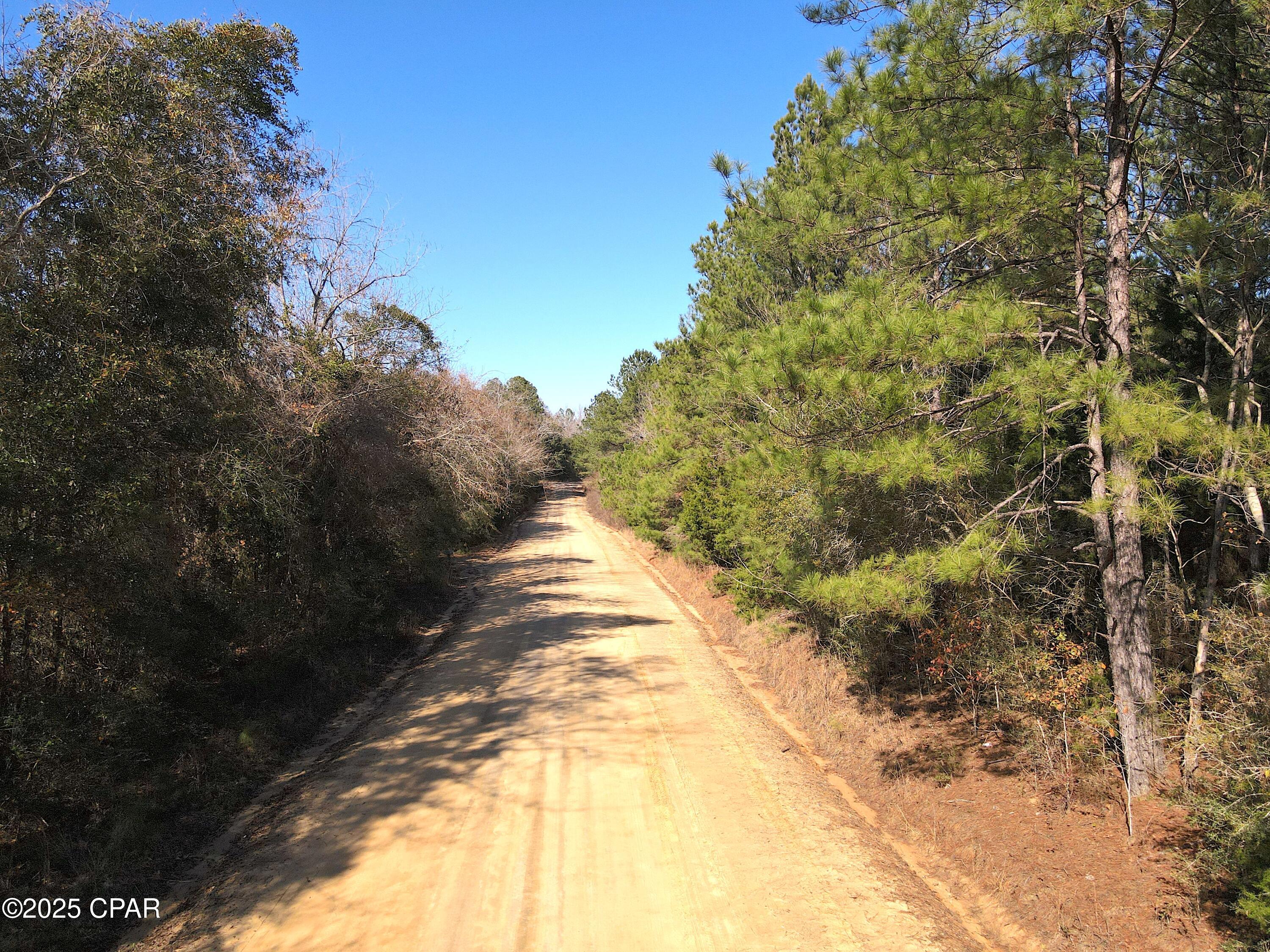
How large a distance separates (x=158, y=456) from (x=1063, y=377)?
7.66 m

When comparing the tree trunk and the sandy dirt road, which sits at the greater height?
the tree trunk

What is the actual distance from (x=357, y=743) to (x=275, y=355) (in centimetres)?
528

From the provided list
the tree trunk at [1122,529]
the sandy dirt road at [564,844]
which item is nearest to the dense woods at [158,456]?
the sandy dirt road at [564,844]

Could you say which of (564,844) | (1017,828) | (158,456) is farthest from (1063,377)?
(158,456)

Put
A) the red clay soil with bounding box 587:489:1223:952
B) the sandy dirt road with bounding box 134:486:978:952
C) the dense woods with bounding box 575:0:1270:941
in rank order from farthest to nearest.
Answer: the dense woods with bounding box 575:0:1270:941
the sandy dirt road with bounding box 134:486:978:952
the red clay soil with bounding box 587:489:1223:952

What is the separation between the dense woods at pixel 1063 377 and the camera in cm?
446

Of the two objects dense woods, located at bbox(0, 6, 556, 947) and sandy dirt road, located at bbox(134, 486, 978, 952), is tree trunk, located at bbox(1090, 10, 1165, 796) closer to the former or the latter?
sandy dirt road, located at bbox(134, 486, 978, 952)

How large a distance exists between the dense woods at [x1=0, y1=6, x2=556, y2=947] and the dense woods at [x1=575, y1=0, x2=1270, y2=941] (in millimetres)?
5591

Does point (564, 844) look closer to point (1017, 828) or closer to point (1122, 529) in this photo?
point (1017, 828)

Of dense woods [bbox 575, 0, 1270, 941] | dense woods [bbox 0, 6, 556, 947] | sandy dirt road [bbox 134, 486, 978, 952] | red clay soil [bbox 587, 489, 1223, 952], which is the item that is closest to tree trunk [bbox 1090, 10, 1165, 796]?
dense woods [bbox 575, 0, 1270, 941]

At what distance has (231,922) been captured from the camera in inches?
167

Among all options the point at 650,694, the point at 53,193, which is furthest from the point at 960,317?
the point at 53,193

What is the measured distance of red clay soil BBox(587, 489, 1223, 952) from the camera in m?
3.91

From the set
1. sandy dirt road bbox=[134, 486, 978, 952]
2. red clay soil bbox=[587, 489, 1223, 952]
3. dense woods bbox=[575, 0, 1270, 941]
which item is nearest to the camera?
red clay soil bbox=[587, 489, 1223, 952]
